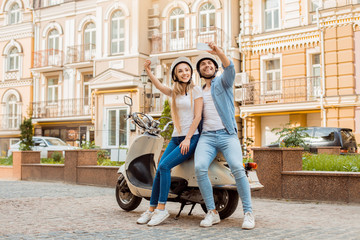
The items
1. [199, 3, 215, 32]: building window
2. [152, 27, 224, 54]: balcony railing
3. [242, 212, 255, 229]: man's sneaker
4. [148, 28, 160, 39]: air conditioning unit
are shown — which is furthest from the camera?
[148, 28, 160, 39]: air conditioning unit

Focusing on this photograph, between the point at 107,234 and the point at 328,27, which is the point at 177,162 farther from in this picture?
the point at 328,27

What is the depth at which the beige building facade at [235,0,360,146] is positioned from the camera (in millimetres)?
18531

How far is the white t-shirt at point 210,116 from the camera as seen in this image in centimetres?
518

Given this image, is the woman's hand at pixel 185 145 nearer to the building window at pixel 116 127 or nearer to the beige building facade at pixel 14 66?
the building window at pixel 116 127

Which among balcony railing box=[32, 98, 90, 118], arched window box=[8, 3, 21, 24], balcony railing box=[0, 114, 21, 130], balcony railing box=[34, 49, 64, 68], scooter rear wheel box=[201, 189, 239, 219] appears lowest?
scooter rear wheel box=[201, 189, 239, 219]

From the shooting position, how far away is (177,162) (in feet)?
17.3

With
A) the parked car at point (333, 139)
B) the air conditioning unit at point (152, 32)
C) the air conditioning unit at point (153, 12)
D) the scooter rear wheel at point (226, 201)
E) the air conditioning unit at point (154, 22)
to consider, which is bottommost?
the scooter rear wheel at point (226, 201)

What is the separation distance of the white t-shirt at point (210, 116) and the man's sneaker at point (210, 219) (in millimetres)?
999

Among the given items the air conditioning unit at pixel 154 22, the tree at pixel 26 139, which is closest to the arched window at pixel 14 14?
the air conditioning unit at pixel 154 22

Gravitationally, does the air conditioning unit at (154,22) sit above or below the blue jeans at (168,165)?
above

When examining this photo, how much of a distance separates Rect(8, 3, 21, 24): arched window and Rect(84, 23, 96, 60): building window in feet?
21.6

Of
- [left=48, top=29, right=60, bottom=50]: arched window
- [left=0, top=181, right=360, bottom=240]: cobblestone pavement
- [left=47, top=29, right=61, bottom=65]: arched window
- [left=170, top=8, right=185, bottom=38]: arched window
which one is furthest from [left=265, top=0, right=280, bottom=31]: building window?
[left=0, top=181, right=360, bottom=240]: cobblestone pavement

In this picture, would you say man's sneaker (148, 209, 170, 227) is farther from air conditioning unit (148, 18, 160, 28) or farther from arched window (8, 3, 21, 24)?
arched window (8, 3, 21, 24)

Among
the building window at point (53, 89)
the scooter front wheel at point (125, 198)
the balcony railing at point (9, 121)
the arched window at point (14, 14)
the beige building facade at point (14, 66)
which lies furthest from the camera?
the arched window at point (14, 14)
